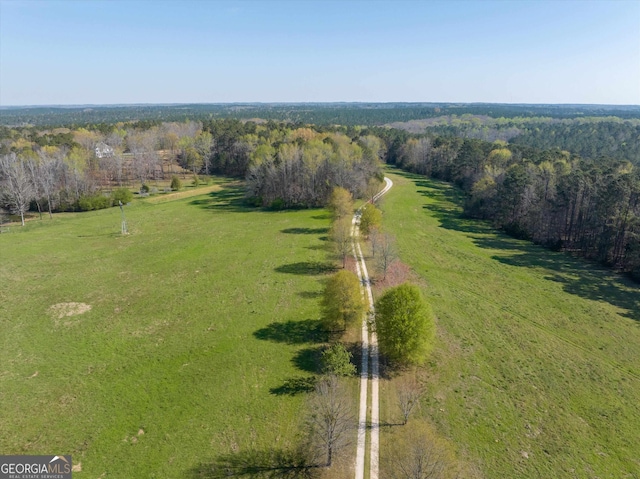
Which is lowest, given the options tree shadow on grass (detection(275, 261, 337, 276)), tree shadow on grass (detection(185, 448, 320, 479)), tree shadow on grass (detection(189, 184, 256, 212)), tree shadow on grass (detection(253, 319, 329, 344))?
tree shadow on grass (detection(185, 448, 320, 479))

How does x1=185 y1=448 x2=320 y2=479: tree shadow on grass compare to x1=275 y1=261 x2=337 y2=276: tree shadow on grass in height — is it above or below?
below

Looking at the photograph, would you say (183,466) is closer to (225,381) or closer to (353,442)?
(225,381)

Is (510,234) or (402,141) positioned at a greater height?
(402,141)

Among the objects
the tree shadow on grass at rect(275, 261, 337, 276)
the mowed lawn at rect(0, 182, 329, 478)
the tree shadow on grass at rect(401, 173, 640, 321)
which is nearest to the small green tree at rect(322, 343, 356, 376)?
the mowed lawn at rect(0, 182, 329, 478)

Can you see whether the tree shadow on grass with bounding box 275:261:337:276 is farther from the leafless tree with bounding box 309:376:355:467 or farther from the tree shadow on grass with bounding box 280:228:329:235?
the leafless tree with bounding box 309:376:355:467

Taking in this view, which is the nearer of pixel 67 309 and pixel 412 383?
pixel 412 383

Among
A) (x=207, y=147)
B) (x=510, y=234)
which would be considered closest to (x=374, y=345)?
(x=510, y=234)
